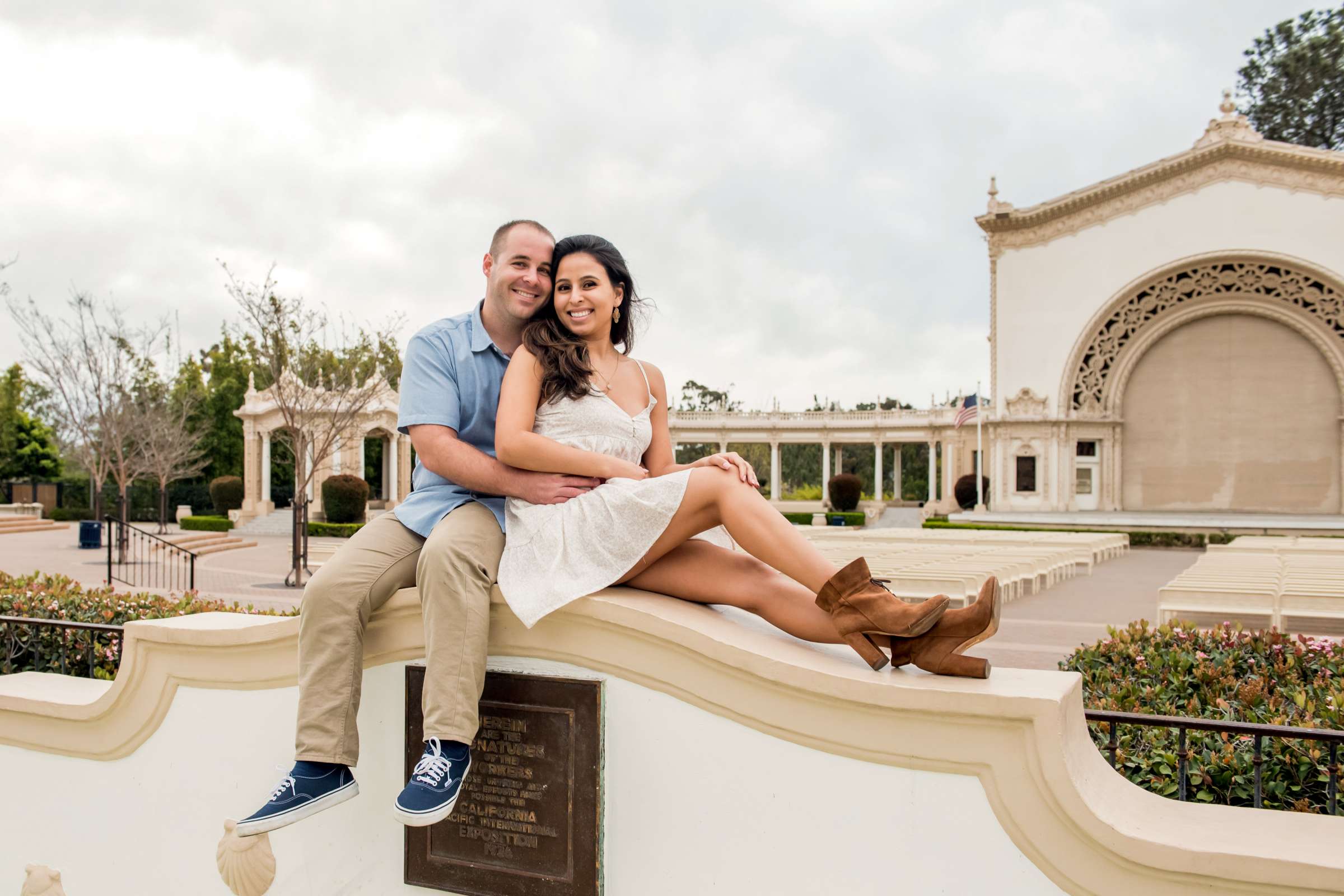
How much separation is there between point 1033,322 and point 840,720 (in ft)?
129

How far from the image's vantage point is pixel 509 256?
3.21 meters

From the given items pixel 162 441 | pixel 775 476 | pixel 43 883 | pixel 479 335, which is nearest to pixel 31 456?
pixel 162 441

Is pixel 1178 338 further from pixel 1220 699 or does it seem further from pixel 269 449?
pixel 1220 699

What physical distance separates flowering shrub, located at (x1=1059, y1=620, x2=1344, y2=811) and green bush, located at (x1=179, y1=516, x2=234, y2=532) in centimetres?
3324

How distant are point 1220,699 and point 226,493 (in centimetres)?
4094

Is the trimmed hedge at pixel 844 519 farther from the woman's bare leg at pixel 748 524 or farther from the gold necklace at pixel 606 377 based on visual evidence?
the woman's bare leg at pixel 748 524

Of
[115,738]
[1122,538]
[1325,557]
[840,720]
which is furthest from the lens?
[1122,538]

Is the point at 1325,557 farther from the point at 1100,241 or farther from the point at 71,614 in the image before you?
the point at 1100,241

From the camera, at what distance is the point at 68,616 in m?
6.09

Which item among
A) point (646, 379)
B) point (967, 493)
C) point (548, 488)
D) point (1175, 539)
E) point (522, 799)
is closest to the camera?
point (522, 799)

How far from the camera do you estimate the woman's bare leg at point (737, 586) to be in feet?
9.25

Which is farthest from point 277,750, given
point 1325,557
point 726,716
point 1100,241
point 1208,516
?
point 1100,241

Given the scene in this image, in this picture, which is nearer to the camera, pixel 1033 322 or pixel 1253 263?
pixel 1253 263

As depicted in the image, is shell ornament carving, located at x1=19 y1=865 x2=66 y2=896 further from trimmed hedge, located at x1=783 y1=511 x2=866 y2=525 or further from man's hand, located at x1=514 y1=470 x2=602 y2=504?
trimmed hedge, located at x1=783 y1=511 x2=866 y2=525
